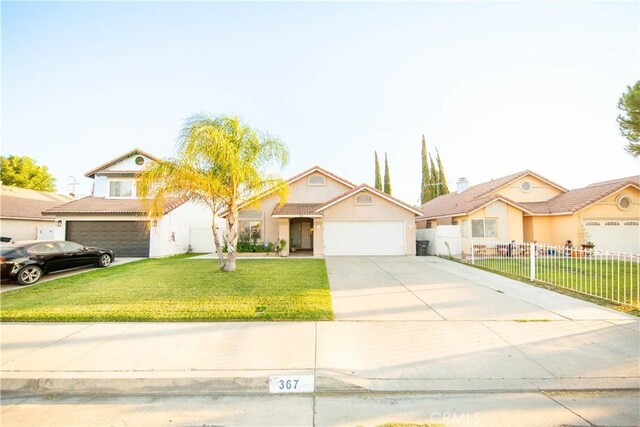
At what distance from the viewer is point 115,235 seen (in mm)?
17438

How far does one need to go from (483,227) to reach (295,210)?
12164mm

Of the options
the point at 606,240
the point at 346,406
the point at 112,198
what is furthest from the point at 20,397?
the point at 606,240

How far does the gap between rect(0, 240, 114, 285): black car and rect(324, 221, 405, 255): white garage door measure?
40.0 feet

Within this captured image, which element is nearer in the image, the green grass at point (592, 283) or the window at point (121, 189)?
the green grass at point (592, 283)

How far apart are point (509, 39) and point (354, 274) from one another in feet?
33.6

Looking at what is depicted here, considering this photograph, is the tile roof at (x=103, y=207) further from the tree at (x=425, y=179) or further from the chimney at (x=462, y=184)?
the tree at (x=425, y=179)

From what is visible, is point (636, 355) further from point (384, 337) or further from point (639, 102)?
point (639, 102)

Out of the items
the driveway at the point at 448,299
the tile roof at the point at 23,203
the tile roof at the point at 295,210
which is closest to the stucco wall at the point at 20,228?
the tile roof at the point at 23,203

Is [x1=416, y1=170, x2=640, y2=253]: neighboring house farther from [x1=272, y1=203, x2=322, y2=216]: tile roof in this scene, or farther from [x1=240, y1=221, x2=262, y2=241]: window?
[x1=240, y1=221, x2=262, y2=241]: window

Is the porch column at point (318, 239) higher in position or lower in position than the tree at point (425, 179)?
lower

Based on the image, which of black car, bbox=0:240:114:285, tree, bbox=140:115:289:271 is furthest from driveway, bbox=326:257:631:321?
black car, bbox=0:240:114:285

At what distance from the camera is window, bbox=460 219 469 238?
1853cm

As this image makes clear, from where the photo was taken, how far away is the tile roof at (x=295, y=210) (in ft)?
59.8

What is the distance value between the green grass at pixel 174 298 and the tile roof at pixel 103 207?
6963 millimetres
